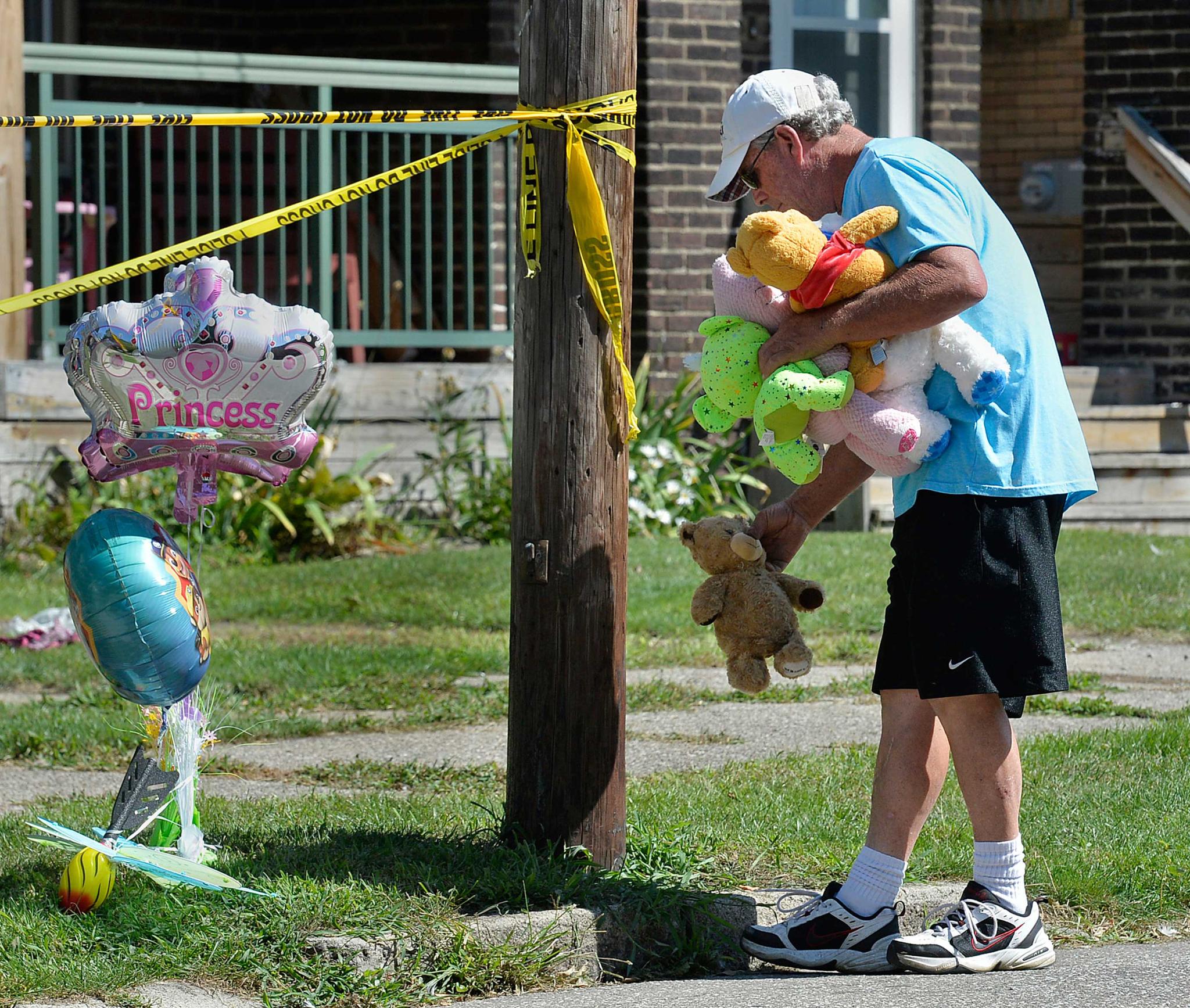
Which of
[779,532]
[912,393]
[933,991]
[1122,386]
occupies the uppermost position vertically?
[912,393]

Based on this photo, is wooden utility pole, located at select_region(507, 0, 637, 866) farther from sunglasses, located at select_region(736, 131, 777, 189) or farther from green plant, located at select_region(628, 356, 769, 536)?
green plant, located at select_region(628, 356, 769, 536)

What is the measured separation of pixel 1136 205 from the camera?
36.5 ft

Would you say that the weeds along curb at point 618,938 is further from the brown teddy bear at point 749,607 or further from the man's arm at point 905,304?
the man's arm at point 905,304

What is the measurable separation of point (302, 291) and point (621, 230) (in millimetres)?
5425

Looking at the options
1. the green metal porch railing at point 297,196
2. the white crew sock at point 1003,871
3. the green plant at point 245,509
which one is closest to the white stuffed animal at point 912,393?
the white crew sock at point 1003,871

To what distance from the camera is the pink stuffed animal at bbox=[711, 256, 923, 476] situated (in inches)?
129

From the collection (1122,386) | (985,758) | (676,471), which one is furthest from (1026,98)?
(985,758)

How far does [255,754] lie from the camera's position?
4996mm

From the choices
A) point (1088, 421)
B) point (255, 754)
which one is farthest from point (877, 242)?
point (1088, 421)

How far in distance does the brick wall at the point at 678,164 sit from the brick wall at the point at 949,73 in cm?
148

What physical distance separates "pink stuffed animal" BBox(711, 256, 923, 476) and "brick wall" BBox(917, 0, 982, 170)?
7.70m

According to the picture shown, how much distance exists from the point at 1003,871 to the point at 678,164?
7.09 m

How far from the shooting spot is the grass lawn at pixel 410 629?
17.9 feet

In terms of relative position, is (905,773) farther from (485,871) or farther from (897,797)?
(485,871)
